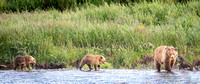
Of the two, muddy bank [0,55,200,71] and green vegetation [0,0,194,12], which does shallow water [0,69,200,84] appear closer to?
muddy bank [0,55,200,71]

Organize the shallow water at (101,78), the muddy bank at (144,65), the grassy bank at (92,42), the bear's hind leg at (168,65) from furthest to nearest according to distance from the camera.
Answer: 1. the grassy bank at (92,42)
2. the muddy bank at (144,65)
3. the bear's hind leg at (168,65)
4. the shallow water at (101,78)

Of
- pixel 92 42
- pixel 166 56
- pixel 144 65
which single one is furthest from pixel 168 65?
pixel 92 42

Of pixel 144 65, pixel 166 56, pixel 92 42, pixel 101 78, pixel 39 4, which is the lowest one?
pixel 101 78

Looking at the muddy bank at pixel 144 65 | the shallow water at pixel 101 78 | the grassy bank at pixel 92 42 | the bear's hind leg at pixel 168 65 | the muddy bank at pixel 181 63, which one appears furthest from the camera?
the grassy bank at pixel 92 42

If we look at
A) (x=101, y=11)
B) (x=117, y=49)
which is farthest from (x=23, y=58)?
(x=101, y=11)

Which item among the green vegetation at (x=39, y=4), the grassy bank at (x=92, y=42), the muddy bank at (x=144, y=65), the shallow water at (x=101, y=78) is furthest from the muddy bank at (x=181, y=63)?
the green vegetation at (x=39, y=4)

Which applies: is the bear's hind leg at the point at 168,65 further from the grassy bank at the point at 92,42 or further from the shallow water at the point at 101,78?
the grassy bank at the point at 92,42

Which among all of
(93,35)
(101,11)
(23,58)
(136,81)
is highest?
(101,11)

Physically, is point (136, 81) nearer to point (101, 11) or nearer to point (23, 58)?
point (23, 58)

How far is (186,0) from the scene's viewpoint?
59.4 feet

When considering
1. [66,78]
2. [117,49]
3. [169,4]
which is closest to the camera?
[66,78]

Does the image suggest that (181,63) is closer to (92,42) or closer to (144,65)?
(144,65)

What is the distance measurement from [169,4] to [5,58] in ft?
33.3

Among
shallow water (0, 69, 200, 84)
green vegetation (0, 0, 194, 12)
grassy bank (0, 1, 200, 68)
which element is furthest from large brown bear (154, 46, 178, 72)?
green vegetation (0, 0, 194, 12)
